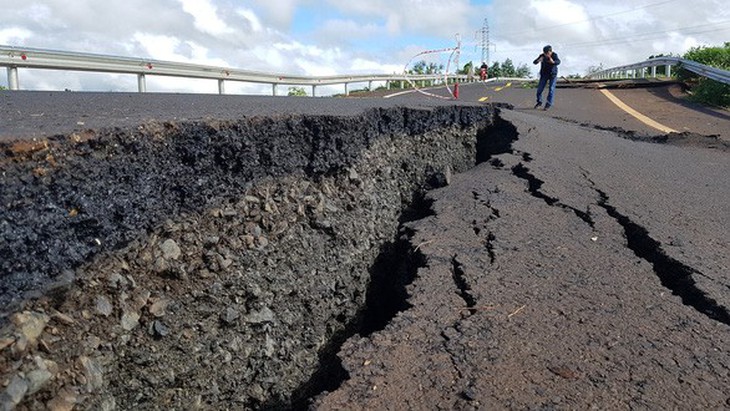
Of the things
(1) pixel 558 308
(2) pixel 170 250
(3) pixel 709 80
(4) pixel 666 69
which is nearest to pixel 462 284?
(1) pixel 558 308

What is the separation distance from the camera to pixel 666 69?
67.3 feet

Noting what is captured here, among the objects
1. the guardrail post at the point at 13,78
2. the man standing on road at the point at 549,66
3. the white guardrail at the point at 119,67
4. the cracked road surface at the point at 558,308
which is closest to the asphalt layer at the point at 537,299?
the cracked road surface at the point at 558,308

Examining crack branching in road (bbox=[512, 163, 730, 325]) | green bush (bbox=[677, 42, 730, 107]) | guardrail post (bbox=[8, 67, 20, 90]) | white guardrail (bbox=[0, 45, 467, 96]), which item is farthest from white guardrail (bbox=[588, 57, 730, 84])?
guardrail post (bbox=[8, 67, 20, 90])

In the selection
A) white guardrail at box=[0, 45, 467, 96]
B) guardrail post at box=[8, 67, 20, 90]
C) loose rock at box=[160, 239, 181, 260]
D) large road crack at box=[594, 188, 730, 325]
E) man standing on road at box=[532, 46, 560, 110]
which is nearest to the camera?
loose rock at box=[160, 239, 181, 260]

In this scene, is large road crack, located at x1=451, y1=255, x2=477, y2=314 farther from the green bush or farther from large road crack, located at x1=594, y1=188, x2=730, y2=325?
the green bush

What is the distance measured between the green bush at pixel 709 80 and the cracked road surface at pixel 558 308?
972cm

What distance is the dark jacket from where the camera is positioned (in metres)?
13.1

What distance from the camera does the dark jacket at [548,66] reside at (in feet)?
43.0

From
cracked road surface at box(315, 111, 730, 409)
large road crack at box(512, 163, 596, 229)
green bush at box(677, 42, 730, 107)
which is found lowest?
cracked road surface at box(315, 111, 730, 409)

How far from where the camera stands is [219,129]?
3152mm

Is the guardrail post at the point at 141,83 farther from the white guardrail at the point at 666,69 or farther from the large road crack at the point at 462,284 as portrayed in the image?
the white guardrail at the point at 666,69

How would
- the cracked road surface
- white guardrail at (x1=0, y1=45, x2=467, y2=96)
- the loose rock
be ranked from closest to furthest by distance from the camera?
1. the cracked road surface
2. the loose rock
3. white guardrail at (x1=0, y1=45, x2=467, y2=96)

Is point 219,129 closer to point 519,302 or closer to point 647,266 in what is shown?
point 519,302

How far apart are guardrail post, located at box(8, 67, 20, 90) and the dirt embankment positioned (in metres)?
5.24
